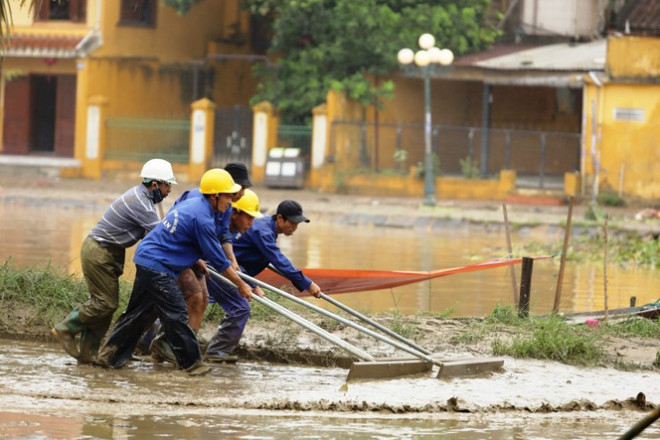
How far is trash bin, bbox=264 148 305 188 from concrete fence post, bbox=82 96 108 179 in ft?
15.4

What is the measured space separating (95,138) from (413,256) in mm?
15298

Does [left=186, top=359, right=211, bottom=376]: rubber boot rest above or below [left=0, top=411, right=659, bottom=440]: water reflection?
above

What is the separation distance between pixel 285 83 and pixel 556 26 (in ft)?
23.7

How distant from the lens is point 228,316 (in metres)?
10.4

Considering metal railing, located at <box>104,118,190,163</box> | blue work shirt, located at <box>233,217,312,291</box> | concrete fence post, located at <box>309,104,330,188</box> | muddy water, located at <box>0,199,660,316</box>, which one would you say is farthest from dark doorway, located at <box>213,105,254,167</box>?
blue work shirt, located at <box>233,217,312,291</box>

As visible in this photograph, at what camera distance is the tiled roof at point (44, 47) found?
112 ft

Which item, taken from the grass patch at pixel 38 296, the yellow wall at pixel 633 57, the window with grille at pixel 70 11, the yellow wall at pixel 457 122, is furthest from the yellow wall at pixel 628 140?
the grass patch at pixel 38 296

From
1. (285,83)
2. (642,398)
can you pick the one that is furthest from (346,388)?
(285,83)

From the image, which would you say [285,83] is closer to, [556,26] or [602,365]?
[556,26]

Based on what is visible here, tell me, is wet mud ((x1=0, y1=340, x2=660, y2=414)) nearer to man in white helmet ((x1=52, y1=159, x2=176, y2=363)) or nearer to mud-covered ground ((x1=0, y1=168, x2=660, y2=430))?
mud-covered ground ((x1=0, y1=168, x2=660, y2=430))

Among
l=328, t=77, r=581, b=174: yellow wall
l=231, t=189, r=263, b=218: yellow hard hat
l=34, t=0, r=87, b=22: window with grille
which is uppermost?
l=34, t=0, r=87, b=22: window with grille

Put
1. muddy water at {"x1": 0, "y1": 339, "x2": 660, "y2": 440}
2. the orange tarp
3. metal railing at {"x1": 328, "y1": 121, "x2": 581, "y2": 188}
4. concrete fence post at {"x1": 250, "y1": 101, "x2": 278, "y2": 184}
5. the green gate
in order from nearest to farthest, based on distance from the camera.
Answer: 1. muddy water at {"x1": 0, "y1": 339, "x2": 660, "y2": 440}
2. the orange tarp
3. metal railing at {"x1": 328, "y1": 121, "x2": 581, "y2": 188}
4. concrete fence post at {"x1": 250, "y1": 101, "x2": 278, "y2": 184}
5. the green gate

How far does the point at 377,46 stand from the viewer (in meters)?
31.8

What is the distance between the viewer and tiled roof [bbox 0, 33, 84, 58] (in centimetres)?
3422
